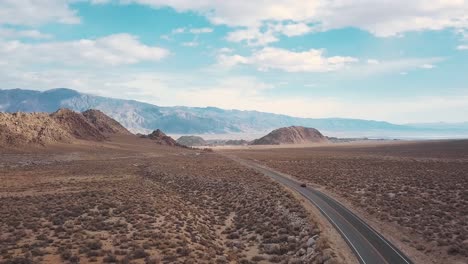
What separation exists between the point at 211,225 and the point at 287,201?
10.3 m

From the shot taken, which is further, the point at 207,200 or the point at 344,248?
the point at 207,200

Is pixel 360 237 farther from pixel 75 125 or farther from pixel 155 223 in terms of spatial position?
pixel 75 125

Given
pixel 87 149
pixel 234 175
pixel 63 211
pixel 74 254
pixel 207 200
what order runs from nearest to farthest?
pixel 74 254, pixel 63 211, pixel 207 200, pixel 234 175, pixel 87 149

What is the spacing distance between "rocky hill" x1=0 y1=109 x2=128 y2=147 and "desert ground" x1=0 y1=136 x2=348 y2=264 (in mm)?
50944

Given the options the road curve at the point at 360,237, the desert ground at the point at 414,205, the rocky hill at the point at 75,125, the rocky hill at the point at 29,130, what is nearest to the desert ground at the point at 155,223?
the road curve at the point at 360,237

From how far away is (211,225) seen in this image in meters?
34.0

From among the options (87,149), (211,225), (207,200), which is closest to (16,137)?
(87,149)

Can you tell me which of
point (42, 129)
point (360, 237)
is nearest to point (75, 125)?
point (42, 129)

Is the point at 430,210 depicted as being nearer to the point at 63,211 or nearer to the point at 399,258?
the point at 399,258

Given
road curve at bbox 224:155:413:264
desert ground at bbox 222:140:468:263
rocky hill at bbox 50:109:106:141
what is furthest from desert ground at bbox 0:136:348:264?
rocky hill at bbox 50:109:106:141

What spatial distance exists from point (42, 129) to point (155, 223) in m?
96.4

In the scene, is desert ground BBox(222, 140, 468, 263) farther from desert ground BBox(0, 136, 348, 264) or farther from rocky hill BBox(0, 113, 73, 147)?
rocky hill BBox(0, 113, 73, 147)

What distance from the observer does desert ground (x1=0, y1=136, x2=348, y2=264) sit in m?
23.6

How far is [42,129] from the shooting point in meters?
113
